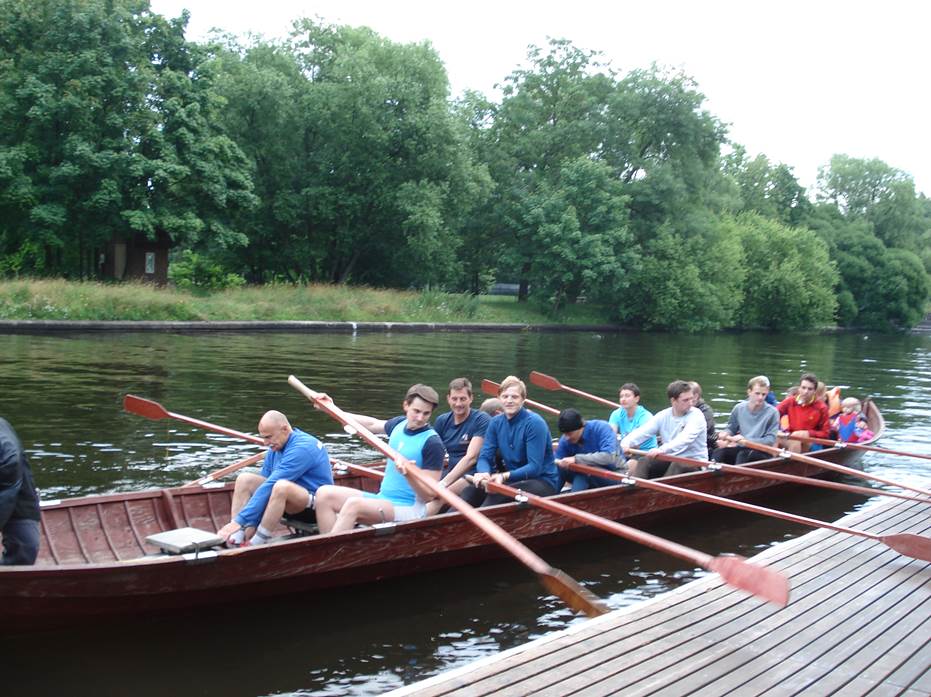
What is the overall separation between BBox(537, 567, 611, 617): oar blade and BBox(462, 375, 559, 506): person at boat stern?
312 cm

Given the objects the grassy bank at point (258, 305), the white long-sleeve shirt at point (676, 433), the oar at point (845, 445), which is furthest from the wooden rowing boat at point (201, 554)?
the grassy bank at point (258, 305)

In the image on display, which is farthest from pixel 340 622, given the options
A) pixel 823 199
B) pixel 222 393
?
pixel 823 199

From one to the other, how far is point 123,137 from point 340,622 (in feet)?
96.4

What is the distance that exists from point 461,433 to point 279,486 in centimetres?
212

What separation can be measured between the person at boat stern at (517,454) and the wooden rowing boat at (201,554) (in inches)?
10.3

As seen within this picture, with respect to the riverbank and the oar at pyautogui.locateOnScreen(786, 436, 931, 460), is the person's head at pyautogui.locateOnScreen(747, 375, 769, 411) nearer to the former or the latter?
the oar at pyautogui.locateOnScreen(786, 436, 931, 460)

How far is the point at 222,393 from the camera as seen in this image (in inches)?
656

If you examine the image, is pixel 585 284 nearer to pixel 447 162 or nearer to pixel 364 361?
pixel 447 162

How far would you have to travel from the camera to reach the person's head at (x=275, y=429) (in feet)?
23.1

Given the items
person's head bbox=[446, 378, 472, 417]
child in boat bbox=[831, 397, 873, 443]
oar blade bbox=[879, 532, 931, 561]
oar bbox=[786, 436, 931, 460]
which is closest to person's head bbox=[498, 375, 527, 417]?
person's head bbox=[446, 378, 472, 417]

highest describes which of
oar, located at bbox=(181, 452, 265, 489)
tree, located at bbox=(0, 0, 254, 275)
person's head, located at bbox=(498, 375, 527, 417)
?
tree, located at bbox=(0, 0, 254, 275)

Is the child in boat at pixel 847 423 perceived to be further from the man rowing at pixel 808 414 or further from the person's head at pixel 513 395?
the person's head at pixel 513 395

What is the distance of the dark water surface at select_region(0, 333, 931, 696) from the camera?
604cm

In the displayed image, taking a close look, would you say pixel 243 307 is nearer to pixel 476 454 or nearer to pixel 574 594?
pixel 476 454
